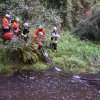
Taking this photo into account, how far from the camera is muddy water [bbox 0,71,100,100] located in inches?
511

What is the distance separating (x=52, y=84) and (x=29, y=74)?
1.53 m

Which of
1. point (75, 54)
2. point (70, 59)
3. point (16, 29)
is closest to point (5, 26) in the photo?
point (16, 29)

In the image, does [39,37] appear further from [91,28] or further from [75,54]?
[91,28]

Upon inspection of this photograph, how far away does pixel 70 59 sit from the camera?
17219 millimetres

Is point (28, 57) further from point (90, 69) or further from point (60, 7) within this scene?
point (60, 7)

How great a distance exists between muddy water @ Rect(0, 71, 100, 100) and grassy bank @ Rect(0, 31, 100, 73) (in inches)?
30.7

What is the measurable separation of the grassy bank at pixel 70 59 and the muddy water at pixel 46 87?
78 centimetres

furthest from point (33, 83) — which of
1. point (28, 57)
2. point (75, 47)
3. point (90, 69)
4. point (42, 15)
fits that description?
point (42, 15)

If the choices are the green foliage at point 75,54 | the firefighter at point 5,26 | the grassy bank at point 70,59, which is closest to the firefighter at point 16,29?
the firefighter at point 5,26

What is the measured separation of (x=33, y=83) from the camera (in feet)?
47.2

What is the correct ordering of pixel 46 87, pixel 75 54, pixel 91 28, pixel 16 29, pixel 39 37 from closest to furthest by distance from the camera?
1. pixel 46 87
2. pixel 39 37
3. pixel 16 29
4. pixel 75 54
5. pixel 91 28

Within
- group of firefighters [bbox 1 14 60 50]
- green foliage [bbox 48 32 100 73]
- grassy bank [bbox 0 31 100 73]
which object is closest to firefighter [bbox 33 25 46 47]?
group of firefighters [bbox 1 14 60 50]

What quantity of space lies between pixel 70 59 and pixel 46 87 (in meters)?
3.58

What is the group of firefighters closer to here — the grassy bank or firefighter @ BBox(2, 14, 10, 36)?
firefighter @ BBox(2, 14, 10, 36)
